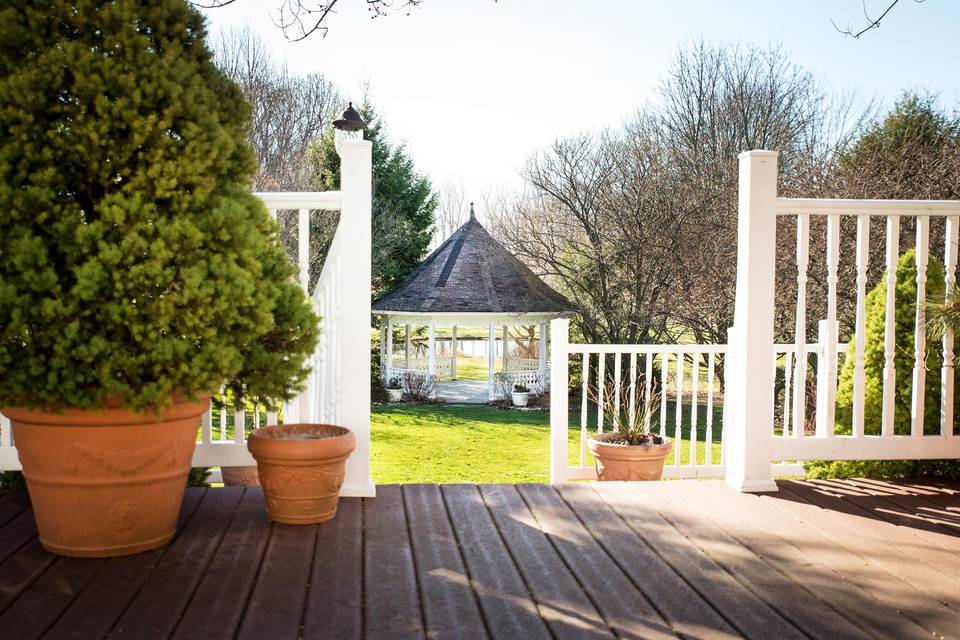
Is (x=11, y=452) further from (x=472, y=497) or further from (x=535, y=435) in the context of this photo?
(x=535, y=435)

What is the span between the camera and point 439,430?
42.4 feet

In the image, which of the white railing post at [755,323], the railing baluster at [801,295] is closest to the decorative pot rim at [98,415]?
the white railing post at [755,323]

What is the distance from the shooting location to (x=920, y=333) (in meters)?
3.44

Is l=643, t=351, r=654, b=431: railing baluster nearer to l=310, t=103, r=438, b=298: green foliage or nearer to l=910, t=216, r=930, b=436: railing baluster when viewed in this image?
l=910, t=216, r=930, b=436: railing baluster

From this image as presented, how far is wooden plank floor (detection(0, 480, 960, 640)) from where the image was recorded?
2.00m

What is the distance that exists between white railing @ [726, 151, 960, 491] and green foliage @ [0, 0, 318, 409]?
198cm

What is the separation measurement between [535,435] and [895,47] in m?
9.35

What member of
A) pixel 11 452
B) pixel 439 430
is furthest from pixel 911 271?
pixel 439 430

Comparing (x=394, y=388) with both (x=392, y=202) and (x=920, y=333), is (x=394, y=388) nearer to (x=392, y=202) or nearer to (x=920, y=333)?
(x=392, y=202)

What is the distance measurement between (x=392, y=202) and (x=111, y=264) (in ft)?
52.7

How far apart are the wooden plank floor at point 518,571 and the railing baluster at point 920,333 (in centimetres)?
35

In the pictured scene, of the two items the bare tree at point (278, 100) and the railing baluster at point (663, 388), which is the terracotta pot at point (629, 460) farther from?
the bare tree at point (278, 100)

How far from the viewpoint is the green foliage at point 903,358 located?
3879 millimetres

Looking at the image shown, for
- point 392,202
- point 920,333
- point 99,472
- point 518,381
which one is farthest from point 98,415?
point 392,202
